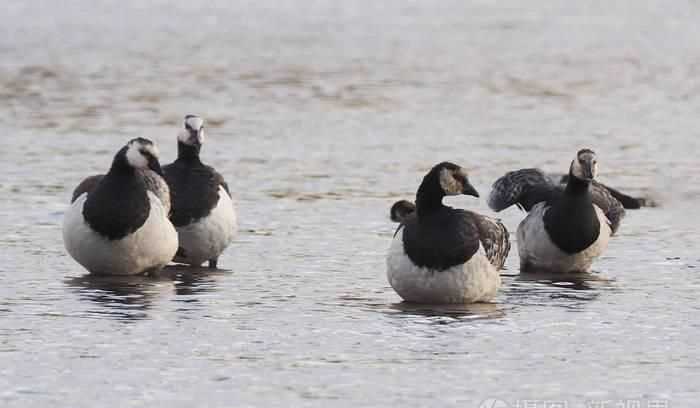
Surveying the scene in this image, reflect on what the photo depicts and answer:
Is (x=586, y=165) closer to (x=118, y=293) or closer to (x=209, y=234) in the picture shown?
(x=209, y=234)

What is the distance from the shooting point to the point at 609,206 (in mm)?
15375

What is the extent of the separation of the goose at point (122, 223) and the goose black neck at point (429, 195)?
2.47 m

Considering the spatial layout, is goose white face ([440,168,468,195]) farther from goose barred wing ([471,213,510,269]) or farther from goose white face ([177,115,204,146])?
goose white face ([177,115,204,146])

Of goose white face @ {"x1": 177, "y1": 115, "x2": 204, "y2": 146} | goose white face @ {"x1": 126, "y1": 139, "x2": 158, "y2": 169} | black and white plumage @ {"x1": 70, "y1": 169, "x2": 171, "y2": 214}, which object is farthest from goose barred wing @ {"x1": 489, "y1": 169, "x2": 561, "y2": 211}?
goose white face @ {"x1": 126, "y1": 139, "x2": 158, "y2": 169}

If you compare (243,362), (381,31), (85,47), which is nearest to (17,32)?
(85,47)

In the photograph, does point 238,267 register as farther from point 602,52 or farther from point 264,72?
point 602,52

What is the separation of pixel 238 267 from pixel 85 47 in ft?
85.1

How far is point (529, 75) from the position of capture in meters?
33.8

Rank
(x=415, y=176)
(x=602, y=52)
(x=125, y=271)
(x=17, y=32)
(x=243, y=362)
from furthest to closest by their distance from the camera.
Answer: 1. (x=17, y=32)
2. (x=602, y=52)
3. (x=415, y=176)
4. (x=125, y=271)
5. (x=243, y=362)

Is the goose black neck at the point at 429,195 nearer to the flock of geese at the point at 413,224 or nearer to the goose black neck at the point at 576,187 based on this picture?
the flock of geese at the point at 413,224

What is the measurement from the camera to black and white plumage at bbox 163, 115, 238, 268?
1449 cm

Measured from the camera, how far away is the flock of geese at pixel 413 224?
Answer: 40.2 feet

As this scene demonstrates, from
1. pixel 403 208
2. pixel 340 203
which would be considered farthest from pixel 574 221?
pixel 340 203

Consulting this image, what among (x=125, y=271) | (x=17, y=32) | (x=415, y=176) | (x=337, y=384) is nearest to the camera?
(x=337, y=384)
